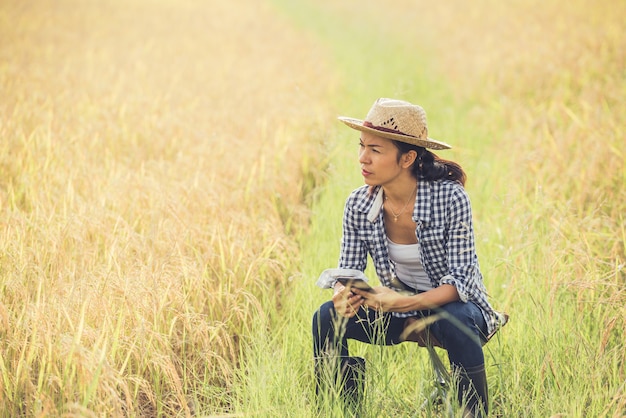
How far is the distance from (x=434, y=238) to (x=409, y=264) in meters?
0.19

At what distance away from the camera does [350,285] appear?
87.0 inches

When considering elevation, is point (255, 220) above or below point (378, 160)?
below

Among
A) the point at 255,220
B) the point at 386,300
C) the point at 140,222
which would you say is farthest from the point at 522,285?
the point at 140,222

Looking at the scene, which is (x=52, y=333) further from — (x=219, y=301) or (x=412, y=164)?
(x=412, y=164)

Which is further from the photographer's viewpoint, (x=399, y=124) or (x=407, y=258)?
(x=407, y=258)

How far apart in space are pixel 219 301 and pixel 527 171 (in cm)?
254

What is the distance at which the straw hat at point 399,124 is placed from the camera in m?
2.25

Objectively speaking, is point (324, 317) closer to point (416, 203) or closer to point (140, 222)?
point (416, 203)

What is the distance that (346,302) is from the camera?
7.15ft

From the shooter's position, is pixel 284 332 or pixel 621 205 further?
pixel 621 205

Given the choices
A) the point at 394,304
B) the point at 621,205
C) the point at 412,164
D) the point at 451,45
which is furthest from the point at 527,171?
the point at 451,45

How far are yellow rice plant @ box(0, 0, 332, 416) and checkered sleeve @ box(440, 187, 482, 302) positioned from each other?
0.87m

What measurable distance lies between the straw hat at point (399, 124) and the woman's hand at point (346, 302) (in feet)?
1.79

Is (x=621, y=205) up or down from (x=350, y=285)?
up
